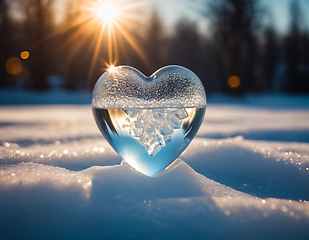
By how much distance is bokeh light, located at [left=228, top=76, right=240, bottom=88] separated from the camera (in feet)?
40.0

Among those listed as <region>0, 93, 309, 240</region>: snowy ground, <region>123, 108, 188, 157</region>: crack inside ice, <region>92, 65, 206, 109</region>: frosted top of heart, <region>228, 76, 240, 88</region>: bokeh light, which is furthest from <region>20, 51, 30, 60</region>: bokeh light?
<region>123, 108, 188, 157</region>: crack inside ice

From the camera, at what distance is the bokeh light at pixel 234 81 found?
40.0ft

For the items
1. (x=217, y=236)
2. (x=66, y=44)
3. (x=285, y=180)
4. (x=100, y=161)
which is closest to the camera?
(x=217, y=236)

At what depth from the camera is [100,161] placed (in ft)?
6.02

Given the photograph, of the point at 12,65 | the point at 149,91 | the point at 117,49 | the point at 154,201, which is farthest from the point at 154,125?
the point at 12,65

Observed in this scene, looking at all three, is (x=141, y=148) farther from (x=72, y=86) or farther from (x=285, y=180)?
(x=72, y=86)

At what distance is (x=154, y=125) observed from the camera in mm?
1415

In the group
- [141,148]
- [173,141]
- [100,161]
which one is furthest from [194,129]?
[100,161]

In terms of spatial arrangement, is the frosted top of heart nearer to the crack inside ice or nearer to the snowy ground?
the crack inside ice

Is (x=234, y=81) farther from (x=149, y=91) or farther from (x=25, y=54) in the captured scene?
(x=149, y=91)

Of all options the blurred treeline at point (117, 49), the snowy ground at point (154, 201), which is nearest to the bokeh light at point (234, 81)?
the blurred treeline at point (117, 49)

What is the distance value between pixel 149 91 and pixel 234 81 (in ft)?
38.5

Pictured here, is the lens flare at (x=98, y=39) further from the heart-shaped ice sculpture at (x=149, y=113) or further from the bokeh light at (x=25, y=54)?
the heart-shaped ice sculpture at (x=149, y=113)

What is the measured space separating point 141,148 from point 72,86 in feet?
50.1
